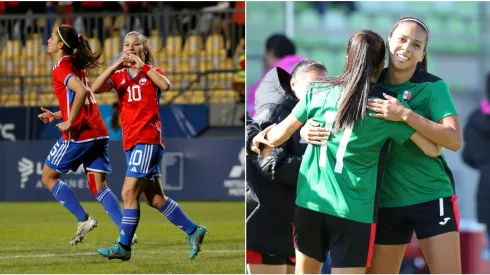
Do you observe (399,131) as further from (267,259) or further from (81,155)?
(81,155)

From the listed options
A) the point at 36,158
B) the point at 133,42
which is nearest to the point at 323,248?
the point at 133,42

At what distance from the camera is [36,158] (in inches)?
415

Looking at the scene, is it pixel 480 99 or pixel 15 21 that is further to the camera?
pixel 15 21

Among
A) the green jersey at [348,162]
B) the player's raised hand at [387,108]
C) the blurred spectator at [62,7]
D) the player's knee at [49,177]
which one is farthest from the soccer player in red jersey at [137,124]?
the blurred spectator at [62,7]

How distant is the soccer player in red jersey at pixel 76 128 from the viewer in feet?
16.2

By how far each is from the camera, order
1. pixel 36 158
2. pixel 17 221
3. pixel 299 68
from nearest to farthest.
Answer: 1. pixel 299 68
2. pixel 17 221
3. pixel 36 158

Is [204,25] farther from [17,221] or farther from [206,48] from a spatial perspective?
[17,221]

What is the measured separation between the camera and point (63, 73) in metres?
4.96

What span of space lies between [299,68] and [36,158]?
281 inches

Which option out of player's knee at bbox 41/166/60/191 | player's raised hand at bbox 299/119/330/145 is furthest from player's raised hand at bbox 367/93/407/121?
player's knee at bbox 41/166/60/191

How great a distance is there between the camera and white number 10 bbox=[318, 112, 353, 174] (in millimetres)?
3193

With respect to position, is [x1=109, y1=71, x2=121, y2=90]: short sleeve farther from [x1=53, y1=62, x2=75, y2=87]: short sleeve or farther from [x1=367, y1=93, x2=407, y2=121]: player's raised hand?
[x1=367, y1=93, x2=407, y2=121]: player's raised hand

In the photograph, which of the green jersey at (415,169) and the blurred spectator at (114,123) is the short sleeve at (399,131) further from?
the blurred spectator at (114,123)

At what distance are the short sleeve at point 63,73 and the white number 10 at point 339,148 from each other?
214 cm
